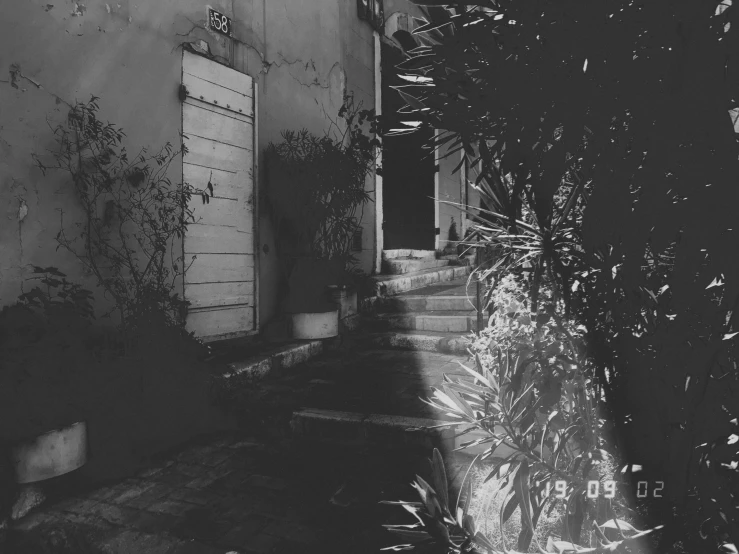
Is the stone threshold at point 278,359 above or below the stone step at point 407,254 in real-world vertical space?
below

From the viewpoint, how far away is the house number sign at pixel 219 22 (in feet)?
15.8

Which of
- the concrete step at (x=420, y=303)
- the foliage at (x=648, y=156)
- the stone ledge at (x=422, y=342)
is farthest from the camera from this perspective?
the concrete step at (x=420, y=303)

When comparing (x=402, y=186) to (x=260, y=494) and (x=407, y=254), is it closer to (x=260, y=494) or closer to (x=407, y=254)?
(x=407, y=254)

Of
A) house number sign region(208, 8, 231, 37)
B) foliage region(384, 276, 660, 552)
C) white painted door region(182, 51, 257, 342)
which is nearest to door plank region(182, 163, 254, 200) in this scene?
white painted door region(182, 51, 257, 342)

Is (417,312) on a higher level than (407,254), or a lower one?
lower

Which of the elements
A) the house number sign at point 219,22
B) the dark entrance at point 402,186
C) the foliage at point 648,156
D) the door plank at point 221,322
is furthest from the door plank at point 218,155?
the foliage at point 648,156

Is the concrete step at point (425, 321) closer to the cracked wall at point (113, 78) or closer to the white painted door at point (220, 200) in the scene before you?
the cracked wall at point (113, 78)

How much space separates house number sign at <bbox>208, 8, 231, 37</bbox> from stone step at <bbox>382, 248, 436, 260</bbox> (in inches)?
156

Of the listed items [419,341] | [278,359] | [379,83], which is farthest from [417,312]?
[379,83]

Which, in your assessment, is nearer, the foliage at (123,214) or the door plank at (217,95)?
the foliage at (123,214)

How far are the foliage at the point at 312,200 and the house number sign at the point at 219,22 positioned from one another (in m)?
1.20

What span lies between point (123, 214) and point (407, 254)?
530cm
